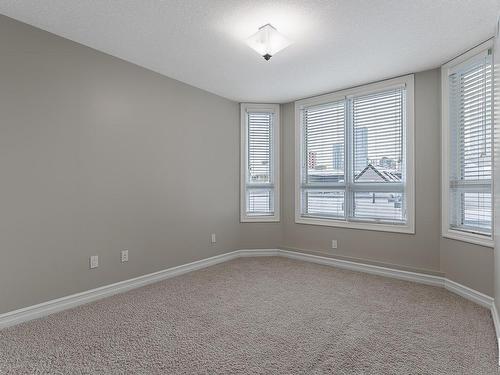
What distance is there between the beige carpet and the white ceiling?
2.56 m

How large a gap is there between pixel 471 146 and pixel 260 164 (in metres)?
2.83

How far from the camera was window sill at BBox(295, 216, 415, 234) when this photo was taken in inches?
144

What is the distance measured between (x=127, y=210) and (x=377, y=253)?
10.6 ft

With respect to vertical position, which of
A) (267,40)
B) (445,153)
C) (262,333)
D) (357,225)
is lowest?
(262,333)

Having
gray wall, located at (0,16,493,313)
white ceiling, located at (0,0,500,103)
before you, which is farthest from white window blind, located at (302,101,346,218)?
white ceiling, located at (0,0,500,103)

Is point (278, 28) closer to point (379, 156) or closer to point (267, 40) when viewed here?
point (267, 40)

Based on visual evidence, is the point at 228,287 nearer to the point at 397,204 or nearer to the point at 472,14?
the point at 397,204

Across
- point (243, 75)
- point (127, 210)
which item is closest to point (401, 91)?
point (243, 75)

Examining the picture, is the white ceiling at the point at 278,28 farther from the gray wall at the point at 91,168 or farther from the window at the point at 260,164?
the window at the point at 260,164

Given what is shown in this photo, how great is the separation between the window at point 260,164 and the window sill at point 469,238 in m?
2.39

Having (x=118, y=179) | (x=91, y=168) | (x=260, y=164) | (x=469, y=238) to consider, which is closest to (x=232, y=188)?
(x=260, y=164)

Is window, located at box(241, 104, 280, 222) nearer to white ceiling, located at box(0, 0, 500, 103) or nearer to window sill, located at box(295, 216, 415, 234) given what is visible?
window sill, located at box(295, 216, 415, 234)

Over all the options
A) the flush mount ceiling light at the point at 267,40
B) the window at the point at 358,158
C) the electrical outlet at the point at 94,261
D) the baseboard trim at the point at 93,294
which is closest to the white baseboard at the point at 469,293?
the window at the point at 358,158

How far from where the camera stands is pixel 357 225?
408cm
